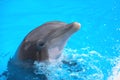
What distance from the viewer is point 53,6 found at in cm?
910

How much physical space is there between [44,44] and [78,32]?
3.27 m

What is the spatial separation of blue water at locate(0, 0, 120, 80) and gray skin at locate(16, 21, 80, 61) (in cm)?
17

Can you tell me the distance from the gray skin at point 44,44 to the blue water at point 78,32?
0.17 metres

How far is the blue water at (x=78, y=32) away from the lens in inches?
205

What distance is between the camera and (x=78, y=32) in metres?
7.45

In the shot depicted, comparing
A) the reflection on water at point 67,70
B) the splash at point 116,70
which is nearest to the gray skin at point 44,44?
the reflection on water at point 67,70

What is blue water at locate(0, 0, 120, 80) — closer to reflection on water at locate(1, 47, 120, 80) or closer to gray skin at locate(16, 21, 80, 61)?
reflection on water at locate(1, 47, 120, 80)

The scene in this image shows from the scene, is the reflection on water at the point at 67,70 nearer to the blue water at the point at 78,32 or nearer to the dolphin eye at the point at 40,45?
the blue water at the point at 78,32

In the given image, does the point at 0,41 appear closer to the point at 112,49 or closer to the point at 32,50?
the point at 112,49

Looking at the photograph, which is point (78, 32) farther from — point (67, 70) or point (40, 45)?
point (40, 45)

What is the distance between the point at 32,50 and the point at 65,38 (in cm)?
53

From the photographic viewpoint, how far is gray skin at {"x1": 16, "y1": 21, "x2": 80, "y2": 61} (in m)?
4.21

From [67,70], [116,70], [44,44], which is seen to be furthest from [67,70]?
[116,70]

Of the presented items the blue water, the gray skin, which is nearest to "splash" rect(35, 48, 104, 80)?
the blue water
